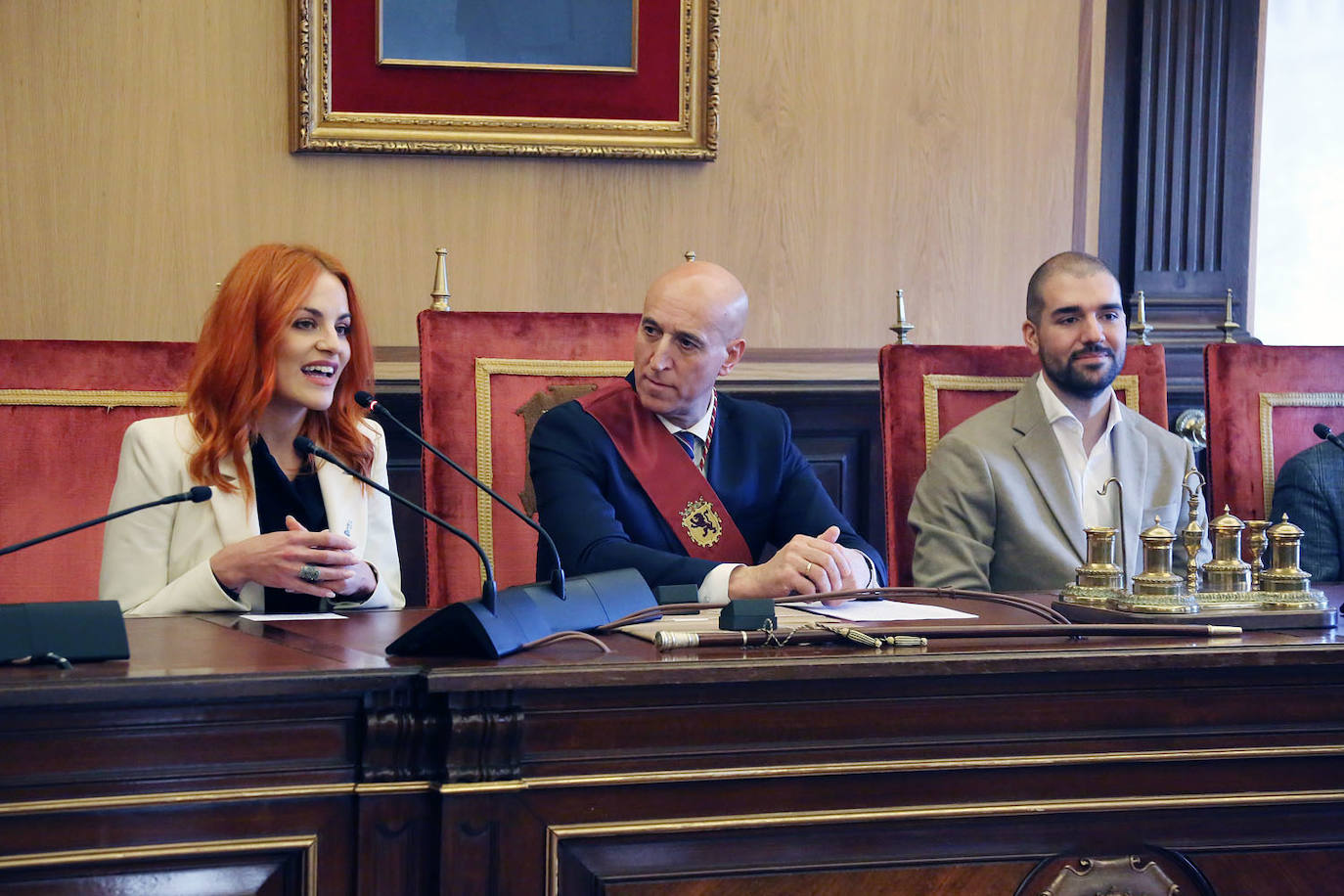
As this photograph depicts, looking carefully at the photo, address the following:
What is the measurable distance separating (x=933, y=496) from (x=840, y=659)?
1.23 metres

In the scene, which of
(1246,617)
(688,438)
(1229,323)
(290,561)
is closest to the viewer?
(1246,617)

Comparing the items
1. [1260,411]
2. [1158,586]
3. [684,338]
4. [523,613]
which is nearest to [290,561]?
[523,613]

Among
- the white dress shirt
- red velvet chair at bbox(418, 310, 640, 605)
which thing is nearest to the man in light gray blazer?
the white dress shirt

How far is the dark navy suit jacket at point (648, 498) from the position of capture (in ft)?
7.29

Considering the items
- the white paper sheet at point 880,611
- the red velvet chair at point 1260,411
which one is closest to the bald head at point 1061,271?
the red velvet chair at point 1260,411

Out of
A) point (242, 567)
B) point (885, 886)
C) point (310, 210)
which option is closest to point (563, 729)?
point (885, 886)

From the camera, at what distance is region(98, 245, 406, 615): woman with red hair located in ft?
6.72

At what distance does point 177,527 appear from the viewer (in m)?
2.11

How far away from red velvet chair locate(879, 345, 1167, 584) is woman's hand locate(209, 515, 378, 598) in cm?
113

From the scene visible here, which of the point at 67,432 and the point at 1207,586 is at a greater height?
the point at 67,432

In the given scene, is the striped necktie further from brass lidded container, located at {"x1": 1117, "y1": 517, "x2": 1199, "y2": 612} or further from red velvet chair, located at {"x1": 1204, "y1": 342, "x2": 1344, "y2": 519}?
red velvet chair, located at {"x1": 1204, "y1": 342, "x2": 1344, "y2": 519}

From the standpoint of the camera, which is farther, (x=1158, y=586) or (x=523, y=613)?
(x=1158, y=586)

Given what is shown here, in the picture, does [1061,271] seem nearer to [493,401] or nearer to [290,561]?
[493,401]

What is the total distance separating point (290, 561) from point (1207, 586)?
1.19m
